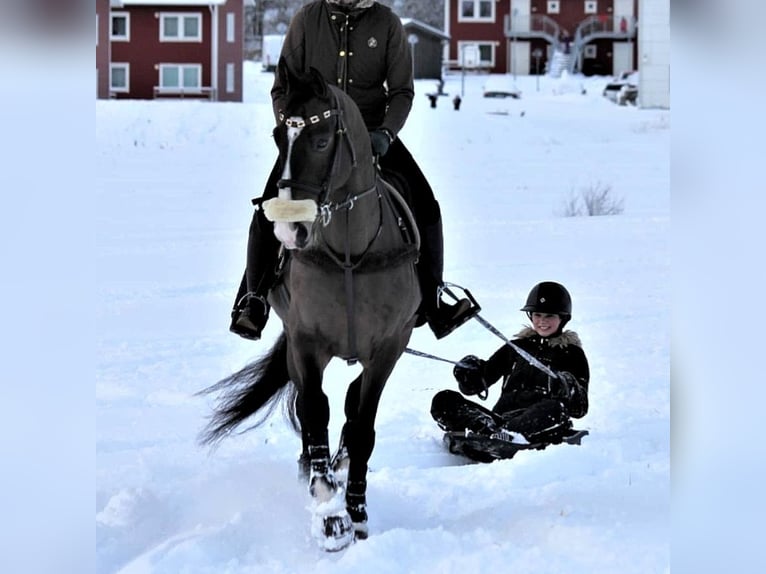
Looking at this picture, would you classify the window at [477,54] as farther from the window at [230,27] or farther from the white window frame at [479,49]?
the window at [230,27]

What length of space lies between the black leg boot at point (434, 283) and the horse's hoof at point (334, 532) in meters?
1.24

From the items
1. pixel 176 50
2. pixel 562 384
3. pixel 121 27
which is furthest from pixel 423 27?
pixel 562 384

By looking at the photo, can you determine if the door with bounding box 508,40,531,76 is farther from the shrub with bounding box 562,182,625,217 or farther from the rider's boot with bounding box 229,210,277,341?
the rider's boot with bounding box 229,210,277,341

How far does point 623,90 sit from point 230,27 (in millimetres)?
17213

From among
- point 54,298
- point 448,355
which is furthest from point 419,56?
point 54,298

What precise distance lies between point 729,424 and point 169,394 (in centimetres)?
650

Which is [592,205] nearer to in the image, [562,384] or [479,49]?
[562,384]

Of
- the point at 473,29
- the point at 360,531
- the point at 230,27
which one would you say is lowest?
the point at 360,531

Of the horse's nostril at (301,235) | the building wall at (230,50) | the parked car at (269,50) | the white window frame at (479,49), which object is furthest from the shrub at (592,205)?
the white window frame at (479,49)

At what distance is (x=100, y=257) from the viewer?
13695 millimetres

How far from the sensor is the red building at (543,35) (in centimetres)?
6094

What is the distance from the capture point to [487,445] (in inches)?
266

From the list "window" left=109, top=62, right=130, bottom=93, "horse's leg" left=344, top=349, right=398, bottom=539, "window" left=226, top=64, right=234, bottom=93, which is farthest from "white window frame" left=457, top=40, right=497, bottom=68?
"horse's leg" left=344, top=349, right=398, bottom=539

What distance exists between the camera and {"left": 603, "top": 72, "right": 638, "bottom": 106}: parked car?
47344mm
